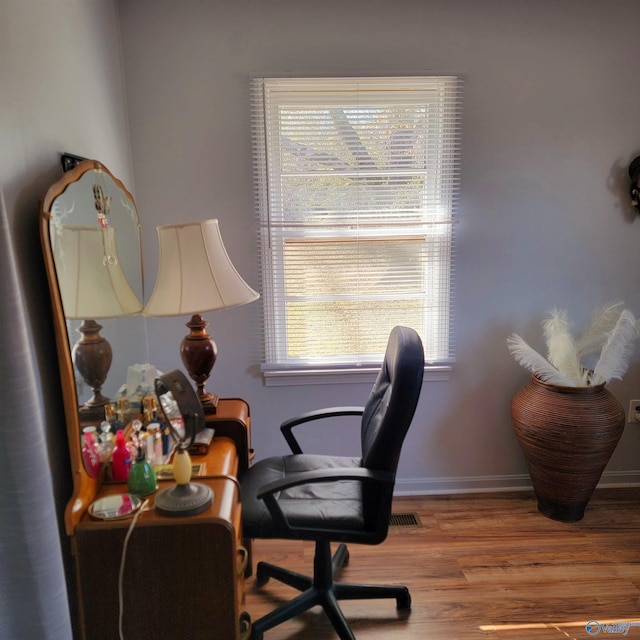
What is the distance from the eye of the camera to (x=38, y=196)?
1.36m

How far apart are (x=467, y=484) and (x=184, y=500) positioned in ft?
5.87

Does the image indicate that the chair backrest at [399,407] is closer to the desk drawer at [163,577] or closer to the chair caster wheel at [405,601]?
the desk drawer at [163,577]

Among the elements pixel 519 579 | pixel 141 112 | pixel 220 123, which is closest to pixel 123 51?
pixel 141 112

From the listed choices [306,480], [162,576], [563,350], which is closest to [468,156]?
[563,350]

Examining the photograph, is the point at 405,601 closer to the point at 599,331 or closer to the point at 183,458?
the point at 183,458

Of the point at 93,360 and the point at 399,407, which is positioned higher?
the point at 93,360

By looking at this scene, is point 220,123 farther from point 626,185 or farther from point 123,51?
point 626,185

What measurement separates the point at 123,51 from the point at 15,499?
1915 millimetres

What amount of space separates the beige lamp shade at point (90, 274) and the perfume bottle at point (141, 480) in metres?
0.45

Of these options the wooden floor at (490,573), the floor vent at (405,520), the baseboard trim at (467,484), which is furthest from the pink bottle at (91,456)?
the baseboard trim at (467,484)

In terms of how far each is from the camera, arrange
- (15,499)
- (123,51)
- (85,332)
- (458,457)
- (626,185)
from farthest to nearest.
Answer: (458,457)
(626,185)
(123,51)
(85,332)
(15,499)

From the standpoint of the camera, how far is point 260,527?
154cm

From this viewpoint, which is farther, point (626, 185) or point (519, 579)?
point (626, 185)

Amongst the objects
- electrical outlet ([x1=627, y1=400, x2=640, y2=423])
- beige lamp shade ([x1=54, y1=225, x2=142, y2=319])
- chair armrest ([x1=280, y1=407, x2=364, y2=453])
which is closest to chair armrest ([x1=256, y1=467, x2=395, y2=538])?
chair armrest ([x1=280, y1=407, x2=364, y2=453])
